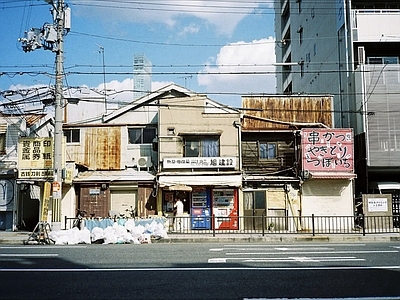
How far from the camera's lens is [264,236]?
20922mm

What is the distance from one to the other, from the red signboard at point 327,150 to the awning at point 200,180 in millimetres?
3940

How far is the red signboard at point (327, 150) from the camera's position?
26016 millimetres

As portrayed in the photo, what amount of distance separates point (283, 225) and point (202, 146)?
6088 millimetres

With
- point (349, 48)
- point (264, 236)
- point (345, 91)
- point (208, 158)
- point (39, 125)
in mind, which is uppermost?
point (349, 48)

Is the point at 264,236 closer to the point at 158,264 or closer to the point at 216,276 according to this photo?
the point at 158,264

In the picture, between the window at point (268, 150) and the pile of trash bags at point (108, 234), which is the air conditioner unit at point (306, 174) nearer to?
the window at point (268, 150)

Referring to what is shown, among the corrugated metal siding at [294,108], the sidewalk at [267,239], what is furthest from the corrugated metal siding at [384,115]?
the sidewalk at [267,239]

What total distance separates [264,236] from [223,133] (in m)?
7.54

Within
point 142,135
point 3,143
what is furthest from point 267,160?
point 3,143

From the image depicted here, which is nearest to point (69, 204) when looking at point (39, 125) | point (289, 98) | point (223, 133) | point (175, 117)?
point (39, 125)

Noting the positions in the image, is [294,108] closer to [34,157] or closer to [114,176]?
[114,176]

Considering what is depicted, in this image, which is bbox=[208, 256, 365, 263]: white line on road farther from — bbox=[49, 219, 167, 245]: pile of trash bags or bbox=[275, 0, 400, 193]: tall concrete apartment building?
bbox=[275, 0, 400, 193]: tall concrete apartment building

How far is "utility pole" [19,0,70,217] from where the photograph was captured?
22016 mm

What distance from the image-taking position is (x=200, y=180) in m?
25.6
